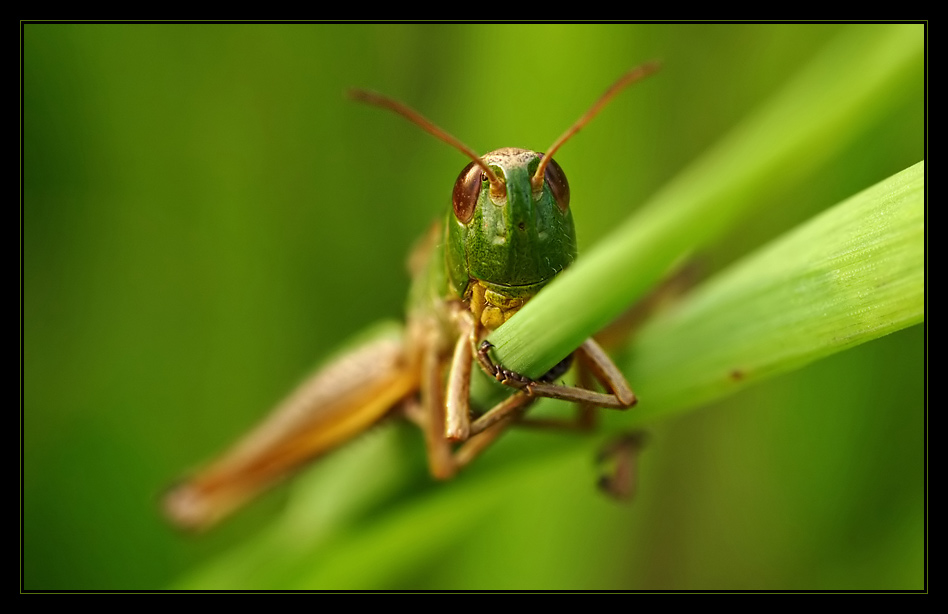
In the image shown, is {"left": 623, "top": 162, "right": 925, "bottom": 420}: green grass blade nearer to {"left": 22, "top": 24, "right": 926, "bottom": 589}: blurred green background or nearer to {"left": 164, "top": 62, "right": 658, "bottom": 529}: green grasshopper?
{"left": 164, "top": 62, "right": 658, "bottom": 529}: green grasshopper

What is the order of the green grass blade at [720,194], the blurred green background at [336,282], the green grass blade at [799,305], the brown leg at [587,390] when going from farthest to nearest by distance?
the blurred green background at [336,282], the brown leg at [587,390], the green grass blade at [720,194], the green grass blade at [799,305]

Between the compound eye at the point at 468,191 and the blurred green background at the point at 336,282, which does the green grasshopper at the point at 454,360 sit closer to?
the compound eye at the point at 468,191

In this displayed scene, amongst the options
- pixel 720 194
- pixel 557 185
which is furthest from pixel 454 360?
pixel 720 194

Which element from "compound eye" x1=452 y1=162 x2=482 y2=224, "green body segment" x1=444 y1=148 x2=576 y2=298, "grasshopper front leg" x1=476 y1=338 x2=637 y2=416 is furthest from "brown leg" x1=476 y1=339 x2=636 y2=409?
"compound eye" x1=452 y1=162 x2=482 y2=224

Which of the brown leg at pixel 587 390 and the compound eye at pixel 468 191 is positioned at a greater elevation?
the compound eye at pixel 468 191

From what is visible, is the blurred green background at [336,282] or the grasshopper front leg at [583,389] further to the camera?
the blurred green background at [336,282]

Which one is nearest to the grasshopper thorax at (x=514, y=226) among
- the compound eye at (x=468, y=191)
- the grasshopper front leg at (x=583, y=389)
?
the compound eye at (x=468, y=191)

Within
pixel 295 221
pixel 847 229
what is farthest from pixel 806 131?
pixel 295 221

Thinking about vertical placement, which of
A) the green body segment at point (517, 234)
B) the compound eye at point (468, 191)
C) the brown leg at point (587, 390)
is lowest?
the brown leg at point (587, 390)
